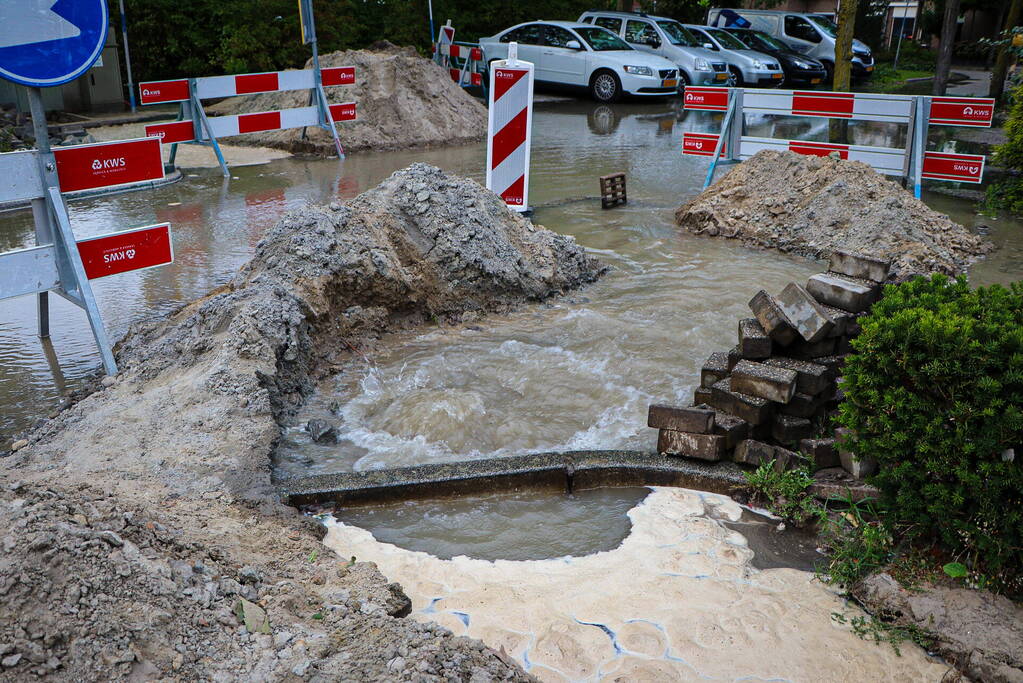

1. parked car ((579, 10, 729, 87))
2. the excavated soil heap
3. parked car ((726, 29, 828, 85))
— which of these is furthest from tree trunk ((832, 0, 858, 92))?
parked car ((726, 29, 828, 85))

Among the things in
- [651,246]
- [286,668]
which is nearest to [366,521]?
[286,668]

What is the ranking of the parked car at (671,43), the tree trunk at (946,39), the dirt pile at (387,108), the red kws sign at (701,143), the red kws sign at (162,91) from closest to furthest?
the red kws sign at (701,143), the red kws sign at (162,91), the dirt pile at (387,108), the tree trunk at (946,39), the parked car at (671,43)

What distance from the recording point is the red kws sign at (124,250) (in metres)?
5.42

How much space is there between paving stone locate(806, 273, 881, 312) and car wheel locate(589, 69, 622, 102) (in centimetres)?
1560

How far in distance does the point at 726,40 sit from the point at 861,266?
19.4 m

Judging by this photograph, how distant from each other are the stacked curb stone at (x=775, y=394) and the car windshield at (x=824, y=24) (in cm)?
2215

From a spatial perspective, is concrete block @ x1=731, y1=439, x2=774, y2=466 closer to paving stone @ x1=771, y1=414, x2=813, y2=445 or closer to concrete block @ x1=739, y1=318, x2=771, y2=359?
paving stone @ x1=771, y1=414, x2=813, y2=445

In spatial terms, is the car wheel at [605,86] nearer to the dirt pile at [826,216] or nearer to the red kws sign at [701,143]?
the red kws sign at [701,143]

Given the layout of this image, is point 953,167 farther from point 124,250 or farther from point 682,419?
point 124,250

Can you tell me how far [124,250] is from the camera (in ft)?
18.2

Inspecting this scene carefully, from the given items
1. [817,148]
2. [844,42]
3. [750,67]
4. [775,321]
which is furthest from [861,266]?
[750,67]

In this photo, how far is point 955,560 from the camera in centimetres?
337

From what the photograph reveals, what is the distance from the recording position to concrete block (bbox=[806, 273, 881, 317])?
4762 mm

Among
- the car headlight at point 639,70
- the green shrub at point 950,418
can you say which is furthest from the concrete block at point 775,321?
the car headlight at point 639,70
